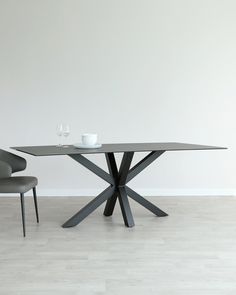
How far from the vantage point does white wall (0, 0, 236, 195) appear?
4324mm

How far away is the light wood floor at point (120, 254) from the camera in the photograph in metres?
2.10

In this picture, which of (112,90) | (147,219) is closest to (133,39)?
(112,90)

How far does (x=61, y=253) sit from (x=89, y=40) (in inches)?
104

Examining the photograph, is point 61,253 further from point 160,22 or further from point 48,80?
point 160,22

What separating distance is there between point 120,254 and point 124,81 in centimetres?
237

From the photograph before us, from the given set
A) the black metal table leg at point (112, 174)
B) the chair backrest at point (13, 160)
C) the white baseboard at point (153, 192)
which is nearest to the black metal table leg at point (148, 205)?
the black metal table leg at point (112, 174)

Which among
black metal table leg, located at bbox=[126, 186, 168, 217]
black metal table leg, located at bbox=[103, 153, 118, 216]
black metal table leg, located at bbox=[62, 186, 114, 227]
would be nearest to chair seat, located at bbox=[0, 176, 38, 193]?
black metal table leg, located at bbox=[62, 186, 114, 227]

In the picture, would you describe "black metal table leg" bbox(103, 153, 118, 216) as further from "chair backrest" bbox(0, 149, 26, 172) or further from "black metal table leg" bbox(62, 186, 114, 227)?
"chair backrest" bbox(0, 149, 26, 172)

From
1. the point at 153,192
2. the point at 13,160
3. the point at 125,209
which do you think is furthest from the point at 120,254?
the point at 153,192

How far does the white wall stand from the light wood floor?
796 millimetres

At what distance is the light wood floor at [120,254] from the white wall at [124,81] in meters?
0.80

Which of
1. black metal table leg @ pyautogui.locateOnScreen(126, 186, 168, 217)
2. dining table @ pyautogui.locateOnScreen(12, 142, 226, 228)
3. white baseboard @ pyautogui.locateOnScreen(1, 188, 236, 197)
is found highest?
dining table @ pyautogui.locateOnScreen(12, 142, 226, 228)

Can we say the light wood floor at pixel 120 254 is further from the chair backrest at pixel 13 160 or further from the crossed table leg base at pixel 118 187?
the chair backrest at pixel 13 160

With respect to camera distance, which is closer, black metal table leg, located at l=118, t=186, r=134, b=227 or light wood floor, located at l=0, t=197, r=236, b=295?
light wood floor, located at l=0, t=197, r=236, b=295
